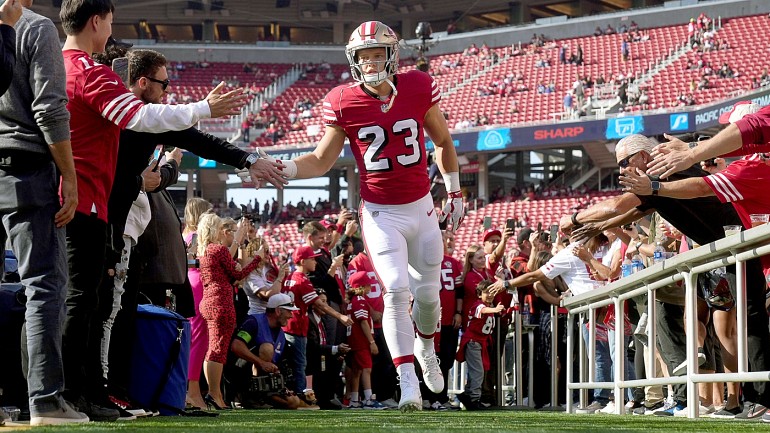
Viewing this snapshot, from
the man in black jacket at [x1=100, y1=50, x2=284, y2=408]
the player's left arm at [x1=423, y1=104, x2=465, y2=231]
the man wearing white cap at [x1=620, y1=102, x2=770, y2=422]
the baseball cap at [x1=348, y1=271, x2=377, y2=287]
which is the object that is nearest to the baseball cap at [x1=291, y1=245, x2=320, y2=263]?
the baseball cap at [x1=348, y1=271, x2=377, y2=287]

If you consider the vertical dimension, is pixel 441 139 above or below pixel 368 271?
above

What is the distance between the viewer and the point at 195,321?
8.45 metres

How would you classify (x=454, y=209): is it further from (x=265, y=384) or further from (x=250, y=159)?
(x=265, y=384)

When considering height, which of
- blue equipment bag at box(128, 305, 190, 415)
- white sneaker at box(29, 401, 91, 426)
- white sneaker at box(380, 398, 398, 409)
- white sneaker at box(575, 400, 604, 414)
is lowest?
white sneaker at box(380, 398, 398, 409)

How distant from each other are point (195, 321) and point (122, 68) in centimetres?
304

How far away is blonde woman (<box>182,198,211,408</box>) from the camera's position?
793cm

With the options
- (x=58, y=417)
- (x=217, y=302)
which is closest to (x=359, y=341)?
(x=217, y=302)

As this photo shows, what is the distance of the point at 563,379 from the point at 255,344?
3114 mm

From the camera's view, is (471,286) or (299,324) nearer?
(299,324)

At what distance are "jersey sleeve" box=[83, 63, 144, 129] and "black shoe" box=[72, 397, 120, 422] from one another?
4.09 feet

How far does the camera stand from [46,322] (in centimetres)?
429

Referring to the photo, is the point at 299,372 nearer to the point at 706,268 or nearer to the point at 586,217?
the point at 586,217

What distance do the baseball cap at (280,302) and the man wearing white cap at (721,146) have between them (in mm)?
4929

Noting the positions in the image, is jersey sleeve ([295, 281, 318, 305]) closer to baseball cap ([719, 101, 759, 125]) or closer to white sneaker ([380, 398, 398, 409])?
white sneaker ([380, 398, 398, 409])
